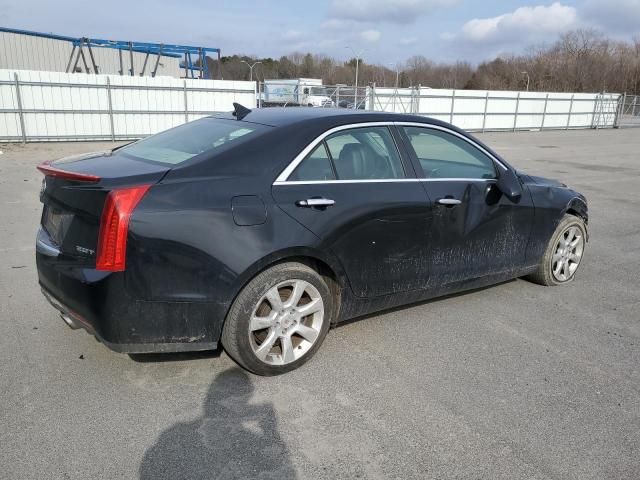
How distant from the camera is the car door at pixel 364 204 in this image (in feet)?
11.1

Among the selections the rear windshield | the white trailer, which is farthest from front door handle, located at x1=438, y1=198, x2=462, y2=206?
the white trailer

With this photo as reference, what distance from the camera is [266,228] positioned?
316 centimetres

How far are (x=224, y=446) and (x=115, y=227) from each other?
49.0 inches

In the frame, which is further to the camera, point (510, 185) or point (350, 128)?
point (510, 185)

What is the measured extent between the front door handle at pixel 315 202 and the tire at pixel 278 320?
14.5 inches

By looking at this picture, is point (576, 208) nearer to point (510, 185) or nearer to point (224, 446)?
point (510, 185)

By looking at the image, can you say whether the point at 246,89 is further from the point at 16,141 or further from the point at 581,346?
the point at 581,346

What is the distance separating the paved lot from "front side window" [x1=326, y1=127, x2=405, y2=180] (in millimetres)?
1190

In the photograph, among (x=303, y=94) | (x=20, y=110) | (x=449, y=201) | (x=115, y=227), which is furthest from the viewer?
(x=303, y=94)

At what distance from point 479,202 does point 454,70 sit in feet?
367

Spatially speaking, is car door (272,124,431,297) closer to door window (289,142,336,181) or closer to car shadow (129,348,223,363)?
door window (289,142,336,181)

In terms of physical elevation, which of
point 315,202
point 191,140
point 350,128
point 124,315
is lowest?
point 124,315

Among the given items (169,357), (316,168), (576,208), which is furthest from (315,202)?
(576,208)

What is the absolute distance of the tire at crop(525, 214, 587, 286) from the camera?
5.04m
